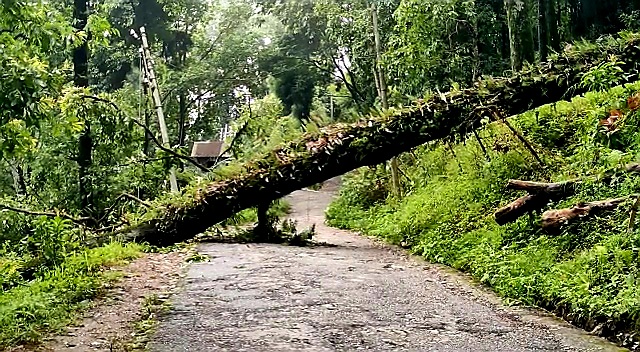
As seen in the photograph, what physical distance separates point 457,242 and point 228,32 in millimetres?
21531

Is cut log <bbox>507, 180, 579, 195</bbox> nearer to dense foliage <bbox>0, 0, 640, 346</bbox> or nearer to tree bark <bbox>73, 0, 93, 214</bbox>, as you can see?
dense foliage <bbox>0, 0, 640, 346</bbox>

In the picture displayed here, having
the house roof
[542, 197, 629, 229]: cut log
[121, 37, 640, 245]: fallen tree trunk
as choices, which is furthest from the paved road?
the house roof

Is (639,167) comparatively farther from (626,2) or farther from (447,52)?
(447,52)

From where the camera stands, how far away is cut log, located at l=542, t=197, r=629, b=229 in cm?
588

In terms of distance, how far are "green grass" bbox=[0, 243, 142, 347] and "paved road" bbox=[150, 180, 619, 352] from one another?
2.71ft

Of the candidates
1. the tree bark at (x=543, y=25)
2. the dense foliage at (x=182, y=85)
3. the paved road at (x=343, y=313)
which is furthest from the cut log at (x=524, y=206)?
the tree bark at (x=543, y=25)

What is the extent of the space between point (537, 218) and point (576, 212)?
1.06 m

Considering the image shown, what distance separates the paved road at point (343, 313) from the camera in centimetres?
443

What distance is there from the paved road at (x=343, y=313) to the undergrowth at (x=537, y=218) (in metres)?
0.27

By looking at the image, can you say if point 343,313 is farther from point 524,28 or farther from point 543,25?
point 524,28

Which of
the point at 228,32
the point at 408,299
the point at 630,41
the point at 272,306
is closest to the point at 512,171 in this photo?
the point at 630,41

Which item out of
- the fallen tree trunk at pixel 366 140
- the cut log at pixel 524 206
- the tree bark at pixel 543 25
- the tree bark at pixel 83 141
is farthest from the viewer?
the tree bark at pixel 83 141

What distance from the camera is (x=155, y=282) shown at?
6.91m

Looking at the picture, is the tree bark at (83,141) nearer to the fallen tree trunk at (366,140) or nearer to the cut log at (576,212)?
the fallen tree trunk at (366,140)
